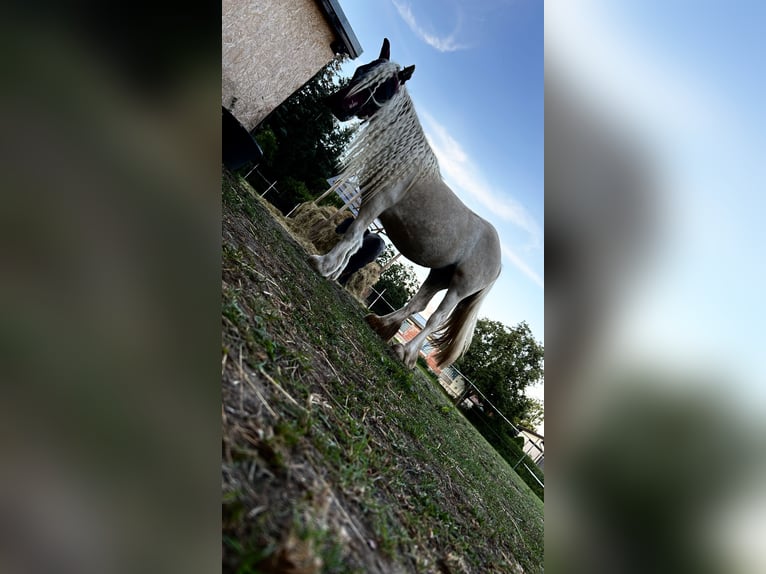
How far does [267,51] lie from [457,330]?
12.5 ft

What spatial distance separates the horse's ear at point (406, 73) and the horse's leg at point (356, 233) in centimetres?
76

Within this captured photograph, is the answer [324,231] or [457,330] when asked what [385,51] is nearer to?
[457,330]

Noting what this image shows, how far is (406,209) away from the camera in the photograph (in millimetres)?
3713

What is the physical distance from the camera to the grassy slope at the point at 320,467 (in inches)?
18.6

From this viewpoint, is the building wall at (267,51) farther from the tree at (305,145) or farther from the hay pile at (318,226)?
the tree at (305,145)

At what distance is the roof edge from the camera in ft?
17.7

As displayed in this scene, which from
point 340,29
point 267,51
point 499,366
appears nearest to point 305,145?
point 340,29

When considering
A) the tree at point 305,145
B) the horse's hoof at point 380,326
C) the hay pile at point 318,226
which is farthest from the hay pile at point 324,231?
the tree at point 305,145
